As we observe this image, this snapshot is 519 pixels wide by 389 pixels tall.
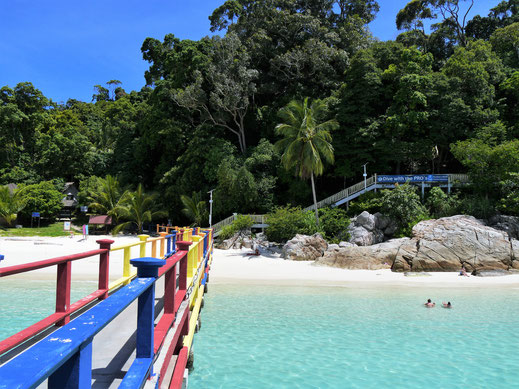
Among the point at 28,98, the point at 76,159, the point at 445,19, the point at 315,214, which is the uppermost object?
the point at 445,19

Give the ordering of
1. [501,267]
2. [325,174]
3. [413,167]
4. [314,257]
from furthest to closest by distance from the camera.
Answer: [413,167] < [325,174] < [314,257] < [501,267]

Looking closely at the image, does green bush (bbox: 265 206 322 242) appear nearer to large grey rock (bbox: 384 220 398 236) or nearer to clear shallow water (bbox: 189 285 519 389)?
large grey rock (bbox: 384 220 398 236)

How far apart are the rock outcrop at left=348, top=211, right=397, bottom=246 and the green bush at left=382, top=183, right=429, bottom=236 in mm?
548

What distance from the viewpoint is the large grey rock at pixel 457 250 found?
20.1m

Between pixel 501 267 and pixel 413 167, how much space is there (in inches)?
749

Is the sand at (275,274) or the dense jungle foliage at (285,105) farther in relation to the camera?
the dense jungle foliage at (285,105)

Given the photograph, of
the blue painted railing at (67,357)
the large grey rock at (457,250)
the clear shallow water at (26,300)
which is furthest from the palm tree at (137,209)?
the blue painted railing at (67,357)

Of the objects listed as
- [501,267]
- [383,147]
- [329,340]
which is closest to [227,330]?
[329,340]

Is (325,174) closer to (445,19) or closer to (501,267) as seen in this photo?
(501,267)

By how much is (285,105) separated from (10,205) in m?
30.1

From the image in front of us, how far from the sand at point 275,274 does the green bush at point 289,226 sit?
9.75 feet

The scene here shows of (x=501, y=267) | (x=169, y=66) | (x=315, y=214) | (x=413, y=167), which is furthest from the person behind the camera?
(x=169, y=66)

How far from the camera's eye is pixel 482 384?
21.8ft

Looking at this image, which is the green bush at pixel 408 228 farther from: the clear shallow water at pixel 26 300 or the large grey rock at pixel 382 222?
the clear shallow water at pixel 26 300
